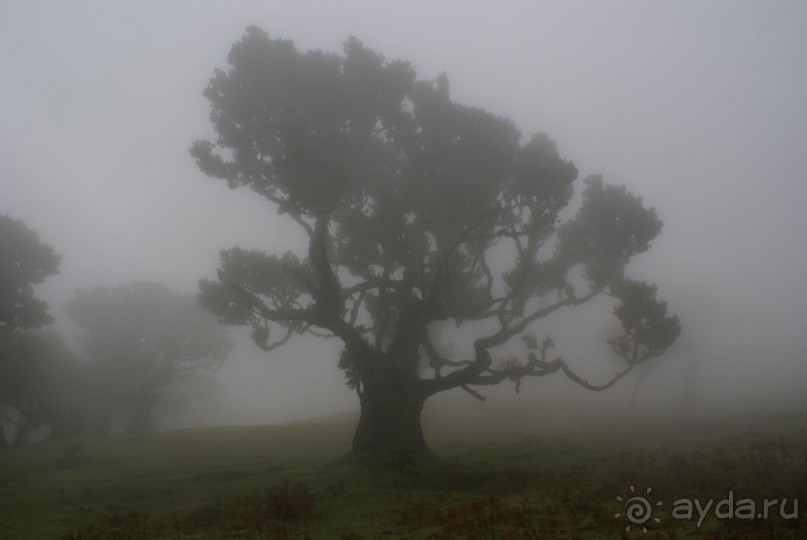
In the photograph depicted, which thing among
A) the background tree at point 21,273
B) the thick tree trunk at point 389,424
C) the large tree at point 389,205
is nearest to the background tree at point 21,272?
the background tree at point 21,273

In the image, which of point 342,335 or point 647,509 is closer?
point 647,509

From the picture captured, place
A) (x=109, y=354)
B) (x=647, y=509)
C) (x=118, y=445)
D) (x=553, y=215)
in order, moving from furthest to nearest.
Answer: (x=109, y=354), (x=118, y=445), (x=553, y=215), (x=647, y=509)

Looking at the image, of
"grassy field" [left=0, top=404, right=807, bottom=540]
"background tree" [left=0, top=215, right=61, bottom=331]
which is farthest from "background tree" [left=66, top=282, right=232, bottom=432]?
"grassy field" [left=0, top=404, right=807, bottom=540]

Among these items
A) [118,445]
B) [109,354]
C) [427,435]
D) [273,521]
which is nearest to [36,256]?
[118,445]

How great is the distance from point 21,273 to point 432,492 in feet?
135

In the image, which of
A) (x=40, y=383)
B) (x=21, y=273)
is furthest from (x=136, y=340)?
(x=21, y=273)

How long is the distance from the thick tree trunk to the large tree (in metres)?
0.07

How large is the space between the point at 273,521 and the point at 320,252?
14.2 metres

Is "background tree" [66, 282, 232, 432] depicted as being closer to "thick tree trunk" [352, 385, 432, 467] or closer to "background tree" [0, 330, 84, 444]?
"background tree" [0, 330, 84, 444]

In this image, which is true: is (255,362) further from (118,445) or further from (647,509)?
(647,509)

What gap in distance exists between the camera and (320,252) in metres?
27.5

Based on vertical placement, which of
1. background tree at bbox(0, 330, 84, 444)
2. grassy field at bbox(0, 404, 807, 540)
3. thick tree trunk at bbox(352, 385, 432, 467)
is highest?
background tree at bbox(0, 330, 84, 444)

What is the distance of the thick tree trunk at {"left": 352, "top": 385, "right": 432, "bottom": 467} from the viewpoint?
27.3 metres

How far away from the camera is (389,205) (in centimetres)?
2950
